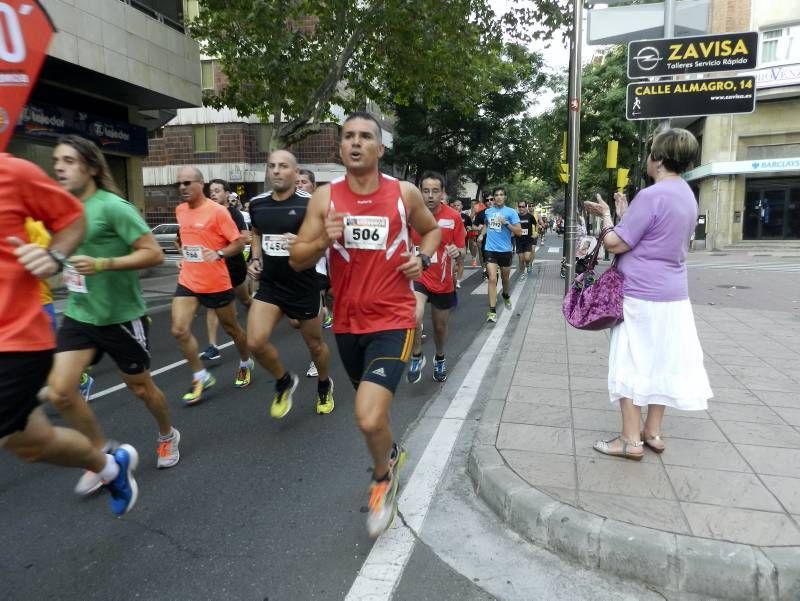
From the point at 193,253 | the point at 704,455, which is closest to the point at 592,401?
the point at 704,455

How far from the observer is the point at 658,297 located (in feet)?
11.4

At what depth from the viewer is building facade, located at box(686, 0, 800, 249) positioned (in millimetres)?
25797

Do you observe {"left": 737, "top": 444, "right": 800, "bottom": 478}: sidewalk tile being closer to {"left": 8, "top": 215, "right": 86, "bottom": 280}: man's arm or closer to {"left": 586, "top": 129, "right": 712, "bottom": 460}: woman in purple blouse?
{"left": 586, "top": 129, "right": 712, "bottom": 460}: woman in purple blouse

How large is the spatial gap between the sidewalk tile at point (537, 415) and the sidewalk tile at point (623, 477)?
23.4 inches

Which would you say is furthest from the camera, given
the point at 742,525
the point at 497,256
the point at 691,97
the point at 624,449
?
the point at 497,256

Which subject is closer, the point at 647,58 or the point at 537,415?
the point at 537,415

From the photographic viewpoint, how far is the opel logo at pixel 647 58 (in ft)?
23.3

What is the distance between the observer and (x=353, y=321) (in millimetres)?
3182

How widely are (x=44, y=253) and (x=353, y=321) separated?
1453 mm

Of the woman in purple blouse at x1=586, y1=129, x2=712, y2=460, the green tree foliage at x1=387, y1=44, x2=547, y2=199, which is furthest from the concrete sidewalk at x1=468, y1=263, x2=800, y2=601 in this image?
the green tree foliage at x1=387, y1=44, x2=547, y2=199

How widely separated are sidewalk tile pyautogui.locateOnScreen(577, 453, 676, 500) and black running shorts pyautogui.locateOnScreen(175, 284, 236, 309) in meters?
3.50

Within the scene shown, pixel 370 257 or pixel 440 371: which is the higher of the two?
pixel 370 257

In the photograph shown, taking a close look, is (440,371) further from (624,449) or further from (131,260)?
(131,260)

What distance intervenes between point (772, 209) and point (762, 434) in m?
28.6
